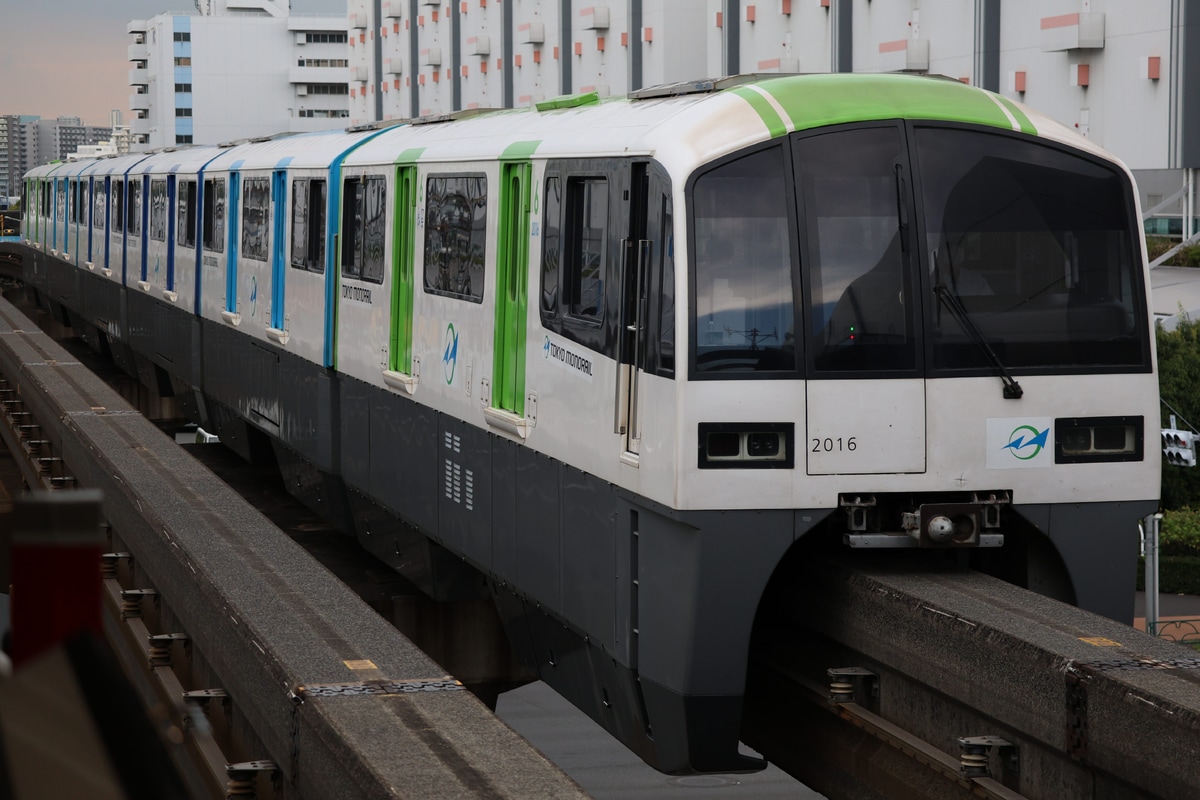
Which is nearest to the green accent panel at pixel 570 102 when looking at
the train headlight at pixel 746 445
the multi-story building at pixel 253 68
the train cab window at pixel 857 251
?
the train cab window at pixel 857 251

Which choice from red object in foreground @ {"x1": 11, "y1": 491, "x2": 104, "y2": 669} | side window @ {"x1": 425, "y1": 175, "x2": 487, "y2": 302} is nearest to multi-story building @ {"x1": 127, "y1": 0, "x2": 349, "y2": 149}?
side window @ {"x1": 425, "y1": 175, "x2": 487, "y2": 302}

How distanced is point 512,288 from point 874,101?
2250 millimetres

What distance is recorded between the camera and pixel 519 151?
27.3 feet

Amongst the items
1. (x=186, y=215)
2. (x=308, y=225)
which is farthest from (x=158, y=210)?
(x=308, y=225)

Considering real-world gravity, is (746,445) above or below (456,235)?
below

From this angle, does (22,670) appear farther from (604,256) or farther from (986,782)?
(604,256)

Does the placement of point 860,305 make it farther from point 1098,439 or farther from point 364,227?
point 364,227

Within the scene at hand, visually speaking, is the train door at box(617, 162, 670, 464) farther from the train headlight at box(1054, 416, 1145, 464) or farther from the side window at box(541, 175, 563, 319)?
the train headlight at box(1054, 416, 1145, 464)

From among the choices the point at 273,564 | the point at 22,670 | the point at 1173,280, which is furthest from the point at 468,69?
the point at 22,670

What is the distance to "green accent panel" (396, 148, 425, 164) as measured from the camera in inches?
400

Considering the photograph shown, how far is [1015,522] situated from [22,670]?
19.5 feet

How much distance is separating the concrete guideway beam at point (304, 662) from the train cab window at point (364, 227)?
79.3 inches

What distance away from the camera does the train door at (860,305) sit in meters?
6.46

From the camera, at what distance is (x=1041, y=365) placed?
6664 millimetres
